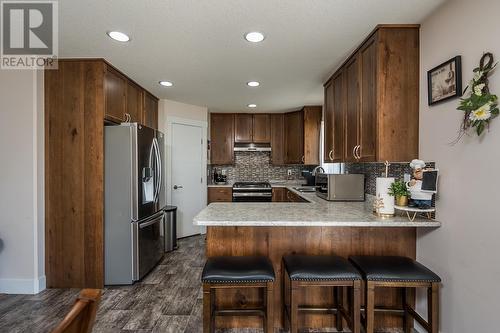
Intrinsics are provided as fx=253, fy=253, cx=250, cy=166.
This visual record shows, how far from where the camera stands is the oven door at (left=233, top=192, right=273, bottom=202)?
179 inches

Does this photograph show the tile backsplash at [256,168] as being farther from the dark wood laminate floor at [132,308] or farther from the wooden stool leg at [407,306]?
the wooden stool leg at [407,306]

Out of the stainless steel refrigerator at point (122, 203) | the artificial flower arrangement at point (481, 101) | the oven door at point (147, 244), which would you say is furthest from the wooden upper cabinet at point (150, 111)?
the artificial flower arrangement at point (481, 101)

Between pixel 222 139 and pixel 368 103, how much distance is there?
3450 millimetres

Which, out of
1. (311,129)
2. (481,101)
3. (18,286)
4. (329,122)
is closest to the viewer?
(481,101)

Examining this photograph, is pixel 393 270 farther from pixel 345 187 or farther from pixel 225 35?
pixel 225 35

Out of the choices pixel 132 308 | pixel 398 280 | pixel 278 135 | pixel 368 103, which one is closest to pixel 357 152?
pixel 368 103

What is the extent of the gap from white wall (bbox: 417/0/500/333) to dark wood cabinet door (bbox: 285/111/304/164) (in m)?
2.88

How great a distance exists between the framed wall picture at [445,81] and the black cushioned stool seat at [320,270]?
126cm

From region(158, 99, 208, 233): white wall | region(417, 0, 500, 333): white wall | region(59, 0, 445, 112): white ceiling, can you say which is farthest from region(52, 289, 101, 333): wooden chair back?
region(158, 99, 208, 233): white wall

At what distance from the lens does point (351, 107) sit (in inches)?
94.7

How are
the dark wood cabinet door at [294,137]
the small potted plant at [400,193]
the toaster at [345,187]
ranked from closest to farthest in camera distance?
the small potted plant at [400,193] → the toaster at [345,187] → the dark wood cabinet door at [294,137]

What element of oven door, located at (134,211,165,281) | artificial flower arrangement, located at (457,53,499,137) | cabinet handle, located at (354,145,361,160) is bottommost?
oven door, located at (134,211,165,281)

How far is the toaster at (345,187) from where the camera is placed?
271 cm

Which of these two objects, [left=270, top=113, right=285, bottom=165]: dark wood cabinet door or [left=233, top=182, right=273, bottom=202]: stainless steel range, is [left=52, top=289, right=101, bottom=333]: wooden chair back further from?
[left=270, top=113, right=285, bottom=165]: dark wood cabinet door
